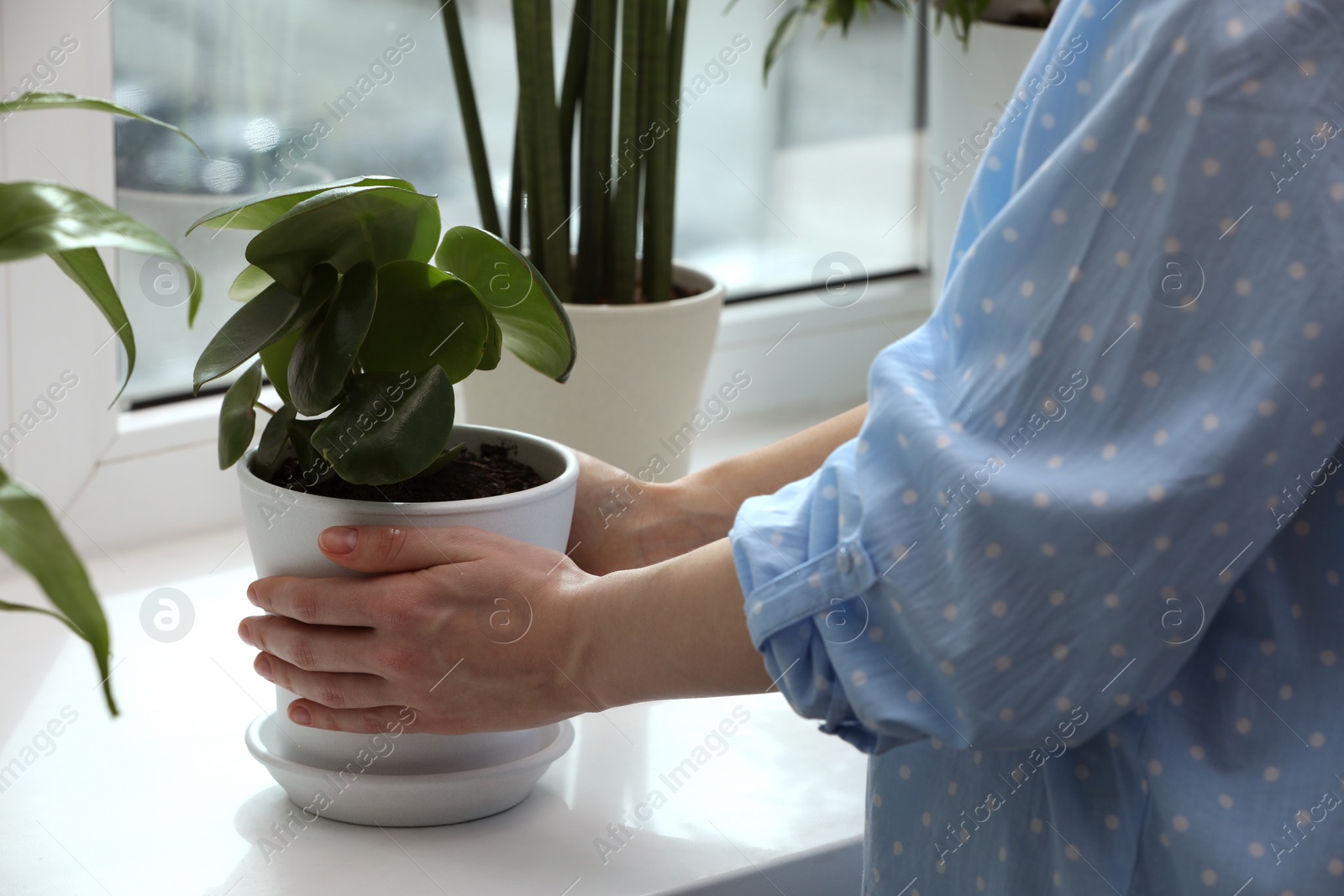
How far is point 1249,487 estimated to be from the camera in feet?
1.27

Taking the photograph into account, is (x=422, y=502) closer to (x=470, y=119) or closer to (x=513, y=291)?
(x=513, y=291)

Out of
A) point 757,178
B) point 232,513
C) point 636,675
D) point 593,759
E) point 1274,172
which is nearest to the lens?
point 1274,172

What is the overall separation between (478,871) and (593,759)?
0.13m

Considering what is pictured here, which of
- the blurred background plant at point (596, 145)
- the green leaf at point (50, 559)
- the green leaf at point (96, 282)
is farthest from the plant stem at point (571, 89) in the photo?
the green leaf at point (50, 559)

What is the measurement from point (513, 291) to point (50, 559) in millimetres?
266

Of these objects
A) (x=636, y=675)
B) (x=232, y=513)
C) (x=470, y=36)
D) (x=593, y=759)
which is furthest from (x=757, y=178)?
(x=636, y=675)

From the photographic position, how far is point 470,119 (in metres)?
0.84

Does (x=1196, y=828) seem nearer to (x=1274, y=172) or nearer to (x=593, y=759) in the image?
(x=1274, y=172)

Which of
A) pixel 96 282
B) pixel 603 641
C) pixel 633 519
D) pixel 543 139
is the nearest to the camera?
pixel 96 282

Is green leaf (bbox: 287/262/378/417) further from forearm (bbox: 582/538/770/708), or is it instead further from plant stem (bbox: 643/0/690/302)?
plant stem (bbox: 643/0/690/302)

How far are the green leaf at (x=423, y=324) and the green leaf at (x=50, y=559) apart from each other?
209mm

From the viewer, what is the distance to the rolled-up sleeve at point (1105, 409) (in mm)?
375

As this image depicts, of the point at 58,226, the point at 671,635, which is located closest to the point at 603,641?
the point at 671,635

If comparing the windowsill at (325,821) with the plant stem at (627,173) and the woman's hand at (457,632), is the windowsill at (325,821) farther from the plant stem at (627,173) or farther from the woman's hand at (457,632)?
the plant stem at (627,173)
